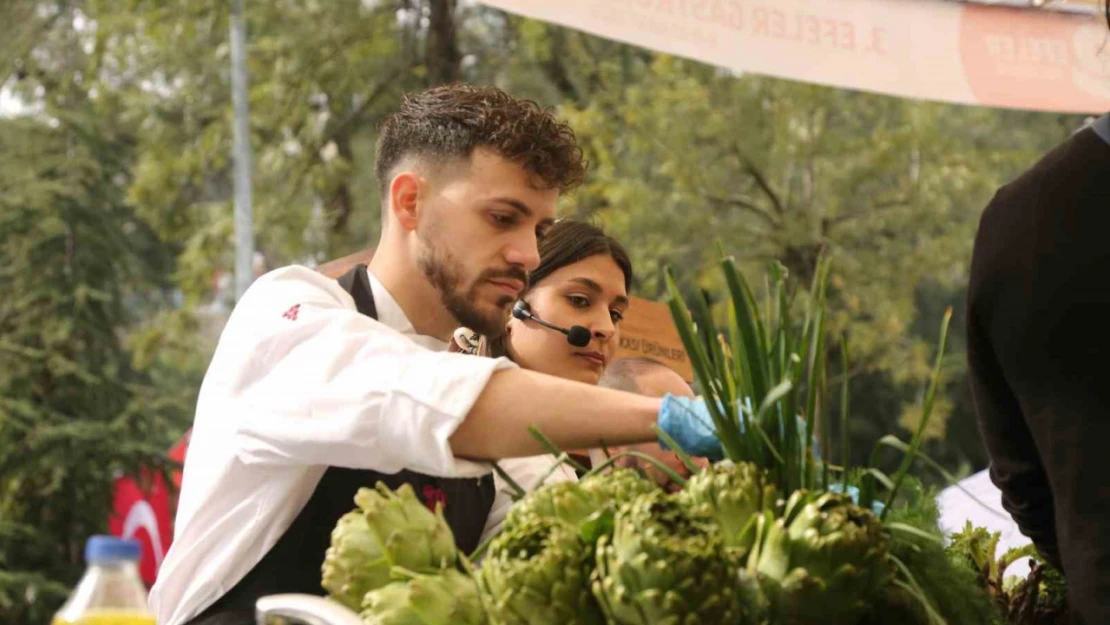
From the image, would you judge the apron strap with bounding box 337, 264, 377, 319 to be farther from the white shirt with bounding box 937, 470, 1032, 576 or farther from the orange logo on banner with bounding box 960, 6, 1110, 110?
the orange logo on banner with bounding box 960, 6, 1110, 110

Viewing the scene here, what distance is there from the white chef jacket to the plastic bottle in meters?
0.39

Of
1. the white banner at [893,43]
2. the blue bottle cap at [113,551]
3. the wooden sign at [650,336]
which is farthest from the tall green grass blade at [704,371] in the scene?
the white banner at [893,43]

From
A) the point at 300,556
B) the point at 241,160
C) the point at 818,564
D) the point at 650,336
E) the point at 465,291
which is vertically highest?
the point at 465,291

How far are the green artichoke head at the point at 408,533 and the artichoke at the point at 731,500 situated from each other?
11.2 inches

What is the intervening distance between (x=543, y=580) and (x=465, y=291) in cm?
93

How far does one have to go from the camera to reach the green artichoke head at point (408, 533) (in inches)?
72.3

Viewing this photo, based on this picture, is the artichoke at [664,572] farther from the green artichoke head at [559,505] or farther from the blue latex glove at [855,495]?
the blue latex glove at [855,495]

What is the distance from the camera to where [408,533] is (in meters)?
1.84

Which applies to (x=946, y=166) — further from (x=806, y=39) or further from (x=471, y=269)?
(x=471, y=269)

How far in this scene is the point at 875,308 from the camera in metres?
17.2

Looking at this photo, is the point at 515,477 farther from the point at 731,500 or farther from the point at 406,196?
the point at 731,500

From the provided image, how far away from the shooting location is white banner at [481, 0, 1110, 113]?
6.21 metres

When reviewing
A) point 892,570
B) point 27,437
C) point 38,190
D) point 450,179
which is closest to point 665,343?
point 450,179

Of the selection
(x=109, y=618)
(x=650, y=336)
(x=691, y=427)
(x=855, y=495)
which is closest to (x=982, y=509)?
(x=650, y=336)
